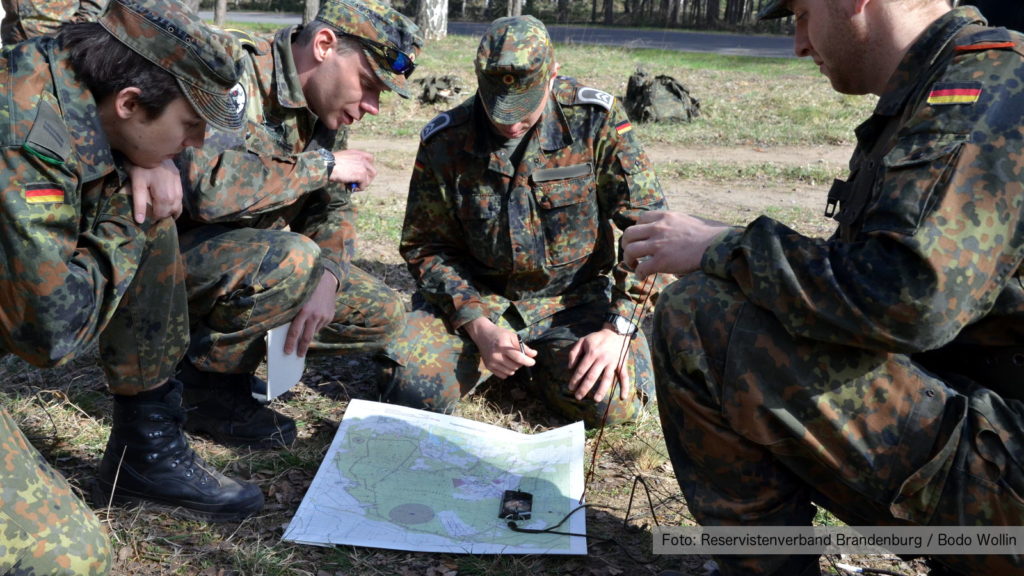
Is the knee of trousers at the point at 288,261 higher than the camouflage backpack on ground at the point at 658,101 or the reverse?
higher

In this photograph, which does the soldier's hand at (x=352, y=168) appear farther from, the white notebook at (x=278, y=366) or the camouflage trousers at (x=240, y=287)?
the white notebook at (x=278, y=366)

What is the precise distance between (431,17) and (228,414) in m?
15.5

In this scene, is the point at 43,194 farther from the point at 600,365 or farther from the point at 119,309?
the point at 600,365

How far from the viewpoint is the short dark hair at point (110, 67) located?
7.31 ft

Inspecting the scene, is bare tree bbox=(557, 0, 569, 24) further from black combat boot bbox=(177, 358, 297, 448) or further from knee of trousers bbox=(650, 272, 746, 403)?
knee of trousers bbox=(650, 272, 746, 403)

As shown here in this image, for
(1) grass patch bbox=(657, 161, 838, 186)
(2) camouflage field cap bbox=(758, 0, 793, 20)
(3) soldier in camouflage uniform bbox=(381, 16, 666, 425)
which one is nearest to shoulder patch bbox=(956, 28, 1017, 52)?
(2) camouflage field cap bbox=(758, 0, 793, 20)

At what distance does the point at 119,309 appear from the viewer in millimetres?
2654

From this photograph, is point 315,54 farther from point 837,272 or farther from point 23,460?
point 837,272

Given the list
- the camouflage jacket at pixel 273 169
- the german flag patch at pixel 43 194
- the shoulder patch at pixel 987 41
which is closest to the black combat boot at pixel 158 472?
the camouflage jacket at pixel 273 169

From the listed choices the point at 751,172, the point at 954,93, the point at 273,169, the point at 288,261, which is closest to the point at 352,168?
the point at 273,169

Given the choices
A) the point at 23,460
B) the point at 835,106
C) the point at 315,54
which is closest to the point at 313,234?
the point at 315,54

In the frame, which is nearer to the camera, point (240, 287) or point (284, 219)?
point (240, 287)

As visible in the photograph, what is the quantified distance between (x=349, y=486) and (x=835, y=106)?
894 centimetres

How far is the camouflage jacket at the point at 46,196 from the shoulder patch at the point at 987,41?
6.56ft
